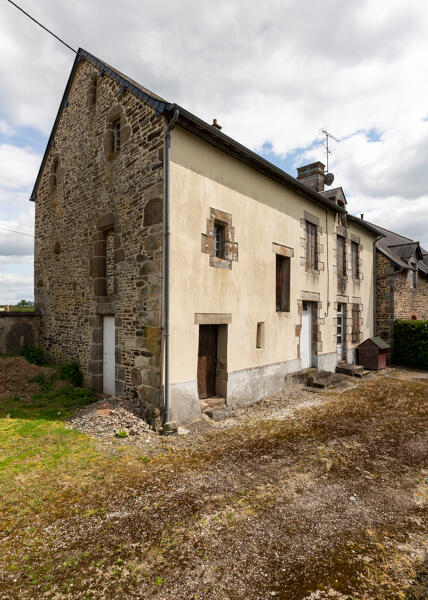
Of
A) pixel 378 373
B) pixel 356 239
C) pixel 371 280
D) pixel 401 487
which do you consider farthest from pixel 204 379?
pixel 371 280

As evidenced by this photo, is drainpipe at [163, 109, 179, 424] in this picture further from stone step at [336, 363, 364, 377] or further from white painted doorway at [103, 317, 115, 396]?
stone step at [336, 363, 364, 377]

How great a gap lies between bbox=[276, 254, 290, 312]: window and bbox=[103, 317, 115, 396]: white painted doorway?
16.6 ft

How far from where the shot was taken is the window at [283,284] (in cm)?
1036

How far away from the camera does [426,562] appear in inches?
125

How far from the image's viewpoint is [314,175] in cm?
1499

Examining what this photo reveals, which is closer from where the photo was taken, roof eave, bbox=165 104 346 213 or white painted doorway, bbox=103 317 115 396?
roof eave, bbox=165 104 346 213

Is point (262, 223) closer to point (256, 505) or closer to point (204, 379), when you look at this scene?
point (204, 379)

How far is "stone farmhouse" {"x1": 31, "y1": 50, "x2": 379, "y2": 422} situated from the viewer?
690cm

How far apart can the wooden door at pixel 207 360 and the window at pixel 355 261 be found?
368 inches

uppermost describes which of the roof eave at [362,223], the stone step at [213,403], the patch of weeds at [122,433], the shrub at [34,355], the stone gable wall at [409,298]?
the roof eave at [362,223]

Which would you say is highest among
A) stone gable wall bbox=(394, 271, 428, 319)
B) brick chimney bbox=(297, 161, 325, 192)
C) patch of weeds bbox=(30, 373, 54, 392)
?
brick chimney bbox=(297, 161, 325, 192)

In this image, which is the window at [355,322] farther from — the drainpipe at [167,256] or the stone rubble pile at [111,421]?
the stone rubble pile at [111,421]

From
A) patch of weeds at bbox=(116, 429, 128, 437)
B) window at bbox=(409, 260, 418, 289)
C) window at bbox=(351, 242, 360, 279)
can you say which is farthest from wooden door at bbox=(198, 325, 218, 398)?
window at bbox=(409, 260, 418, 289)

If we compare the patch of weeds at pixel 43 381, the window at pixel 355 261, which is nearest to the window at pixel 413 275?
the window at pixel 355 261
